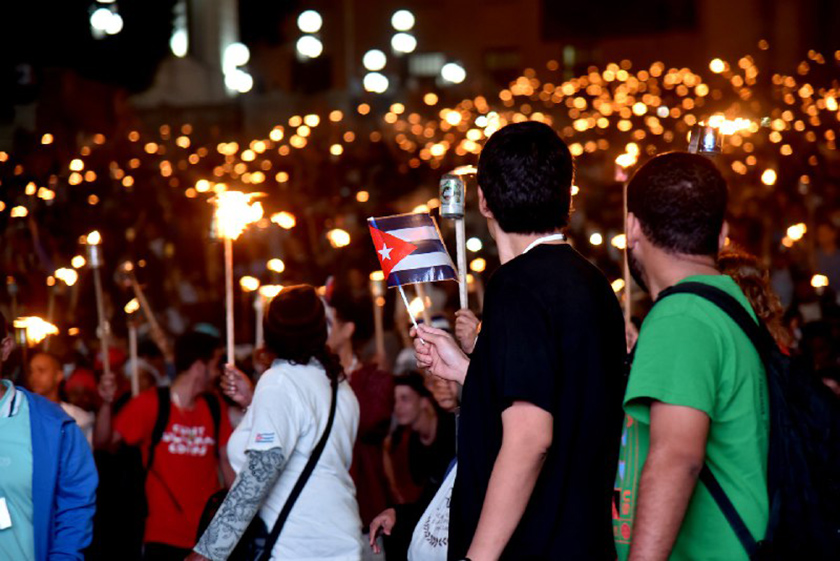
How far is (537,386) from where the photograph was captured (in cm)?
328

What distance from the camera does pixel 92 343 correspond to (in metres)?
11.1

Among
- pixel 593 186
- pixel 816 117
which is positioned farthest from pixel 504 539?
pixel 593 186

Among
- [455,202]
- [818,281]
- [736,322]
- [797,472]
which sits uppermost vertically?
[455,202]

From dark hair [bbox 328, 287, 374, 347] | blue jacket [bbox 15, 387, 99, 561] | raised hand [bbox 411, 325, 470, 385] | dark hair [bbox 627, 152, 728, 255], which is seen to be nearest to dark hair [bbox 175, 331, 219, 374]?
dark hair [bbox 328, 287, 374, 347]

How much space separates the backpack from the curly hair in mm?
1740

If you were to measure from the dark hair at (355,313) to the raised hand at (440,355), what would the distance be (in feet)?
11.1

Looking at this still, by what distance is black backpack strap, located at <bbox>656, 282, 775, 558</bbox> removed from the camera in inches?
122

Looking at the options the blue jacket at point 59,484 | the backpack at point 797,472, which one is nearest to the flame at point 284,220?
the blue jacket at point 59,484

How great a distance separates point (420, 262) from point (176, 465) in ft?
9.34

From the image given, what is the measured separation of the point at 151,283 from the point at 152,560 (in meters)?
8.11

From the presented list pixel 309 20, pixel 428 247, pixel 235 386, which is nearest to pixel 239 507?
pixel 235 386

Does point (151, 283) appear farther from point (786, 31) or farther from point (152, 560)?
point (786, 31)

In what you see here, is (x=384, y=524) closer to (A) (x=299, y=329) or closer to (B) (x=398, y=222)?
(A) (x=299, y=329)

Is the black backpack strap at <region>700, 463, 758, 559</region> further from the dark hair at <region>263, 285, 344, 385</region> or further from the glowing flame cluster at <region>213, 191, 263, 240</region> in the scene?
the glowing flame cluster at <region>213, 191, 263, 240</region>
